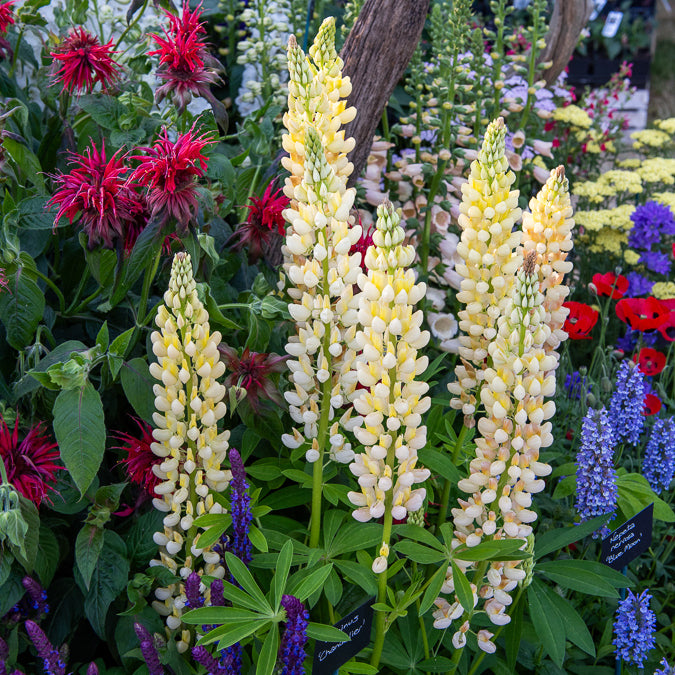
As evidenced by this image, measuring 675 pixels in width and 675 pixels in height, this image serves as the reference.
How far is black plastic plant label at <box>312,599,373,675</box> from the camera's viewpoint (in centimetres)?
110

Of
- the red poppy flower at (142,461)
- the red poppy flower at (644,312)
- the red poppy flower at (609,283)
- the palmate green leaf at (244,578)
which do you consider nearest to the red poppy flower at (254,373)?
the red poppy flower at (142,461)

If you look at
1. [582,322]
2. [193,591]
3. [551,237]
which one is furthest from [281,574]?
[582,322]

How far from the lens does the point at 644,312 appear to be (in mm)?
2207

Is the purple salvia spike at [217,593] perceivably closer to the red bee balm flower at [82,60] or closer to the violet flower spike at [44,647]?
the violet flower spike at [44,647]

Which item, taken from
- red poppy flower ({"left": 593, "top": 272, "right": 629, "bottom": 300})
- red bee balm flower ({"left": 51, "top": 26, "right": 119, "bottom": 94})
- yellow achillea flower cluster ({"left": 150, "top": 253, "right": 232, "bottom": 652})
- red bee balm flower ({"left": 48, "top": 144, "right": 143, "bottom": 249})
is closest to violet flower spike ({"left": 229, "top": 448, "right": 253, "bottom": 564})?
yellow achillea flower cluster ({"left": 150, "top": 253, "right": 232, "bottom": 652})

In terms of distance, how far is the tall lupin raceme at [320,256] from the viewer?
1.11 metres

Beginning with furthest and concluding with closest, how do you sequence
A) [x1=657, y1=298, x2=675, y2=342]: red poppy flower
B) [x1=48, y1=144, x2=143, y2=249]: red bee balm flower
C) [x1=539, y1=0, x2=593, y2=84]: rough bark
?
[x1=539, y1=0, x2=593, y2=84]: rough bark → [x1=657, y1=298, x2=675, y2=342]: red poppy flower → [x1=48, y1=144, x2=143, y2=249]: red bee balm flower

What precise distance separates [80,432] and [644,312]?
1.71 meters

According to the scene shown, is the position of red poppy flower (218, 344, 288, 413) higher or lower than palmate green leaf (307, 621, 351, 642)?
higher

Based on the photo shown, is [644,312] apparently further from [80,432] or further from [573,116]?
[80,432]

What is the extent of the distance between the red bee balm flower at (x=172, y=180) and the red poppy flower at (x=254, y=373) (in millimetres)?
244

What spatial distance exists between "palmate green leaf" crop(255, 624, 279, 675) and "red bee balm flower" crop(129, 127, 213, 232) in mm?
631

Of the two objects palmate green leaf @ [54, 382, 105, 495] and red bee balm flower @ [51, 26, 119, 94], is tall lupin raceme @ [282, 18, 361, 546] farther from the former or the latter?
red bee balm flower @ [51, 26, 119, 94]

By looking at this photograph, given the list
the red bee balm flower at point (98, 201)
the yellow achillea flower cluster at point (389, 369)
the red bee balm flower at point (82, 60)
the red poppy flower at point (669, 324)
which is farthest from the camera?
the red poppy flower at point (669, 324)
